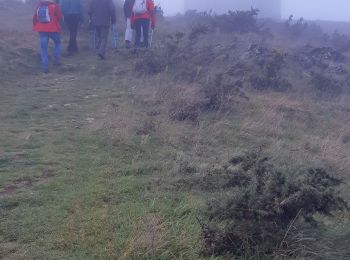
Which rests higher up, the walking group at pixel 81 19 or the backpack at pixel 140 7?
the backpack at pixel 140 7

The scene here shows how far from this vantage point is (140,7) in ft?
41.4

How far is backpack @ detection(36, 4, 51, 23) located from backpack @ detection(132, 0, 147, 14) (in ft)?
8.12

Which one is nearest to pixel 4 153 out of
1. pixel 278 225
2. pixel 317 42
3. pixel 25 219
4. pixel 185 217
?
pixel 25 219

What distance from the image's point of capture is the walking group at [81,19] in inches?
436

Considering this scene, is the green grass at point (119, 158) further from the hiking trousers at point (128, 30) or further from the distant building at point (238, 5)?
the distant building at point (238, 5)

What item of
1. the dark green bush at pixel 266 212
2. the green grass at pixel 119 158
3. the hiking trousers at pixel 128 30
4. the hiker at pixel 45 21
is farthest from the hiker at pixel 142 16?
the dark green bush at pixel 266 212

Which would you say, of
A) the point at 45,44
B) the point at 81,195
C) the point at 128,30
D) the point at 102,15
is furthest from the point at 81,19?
the point at 81,195

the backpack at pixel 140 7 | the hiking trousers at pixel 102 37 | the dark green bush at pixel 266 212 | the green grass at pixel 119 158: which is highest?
the backpack at pixel 140 7

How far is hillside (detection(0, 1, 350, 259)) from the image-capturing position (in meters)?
3.68

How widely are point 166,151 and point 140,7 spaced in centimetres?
749

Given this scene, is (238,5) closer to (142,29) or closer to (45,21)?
(142,29)

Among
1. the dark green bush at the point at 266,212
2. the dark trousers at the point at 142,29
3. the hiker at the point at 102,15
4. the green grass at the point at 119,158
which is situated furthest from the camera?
the dark trousers at the point at 142,29

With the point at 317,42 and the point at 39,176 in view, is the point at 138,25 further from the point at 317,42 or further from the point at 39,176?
the point at 317,42

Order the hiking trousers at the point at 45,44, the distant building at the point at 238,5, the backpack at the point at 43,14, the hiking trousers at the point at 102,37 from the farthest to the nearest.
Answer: the distant building at the point at 238,5 → the hiking trousers at the point at 102,37 → the hiking trousers at the point at 45,44 → the backpack at the point at 43,14
